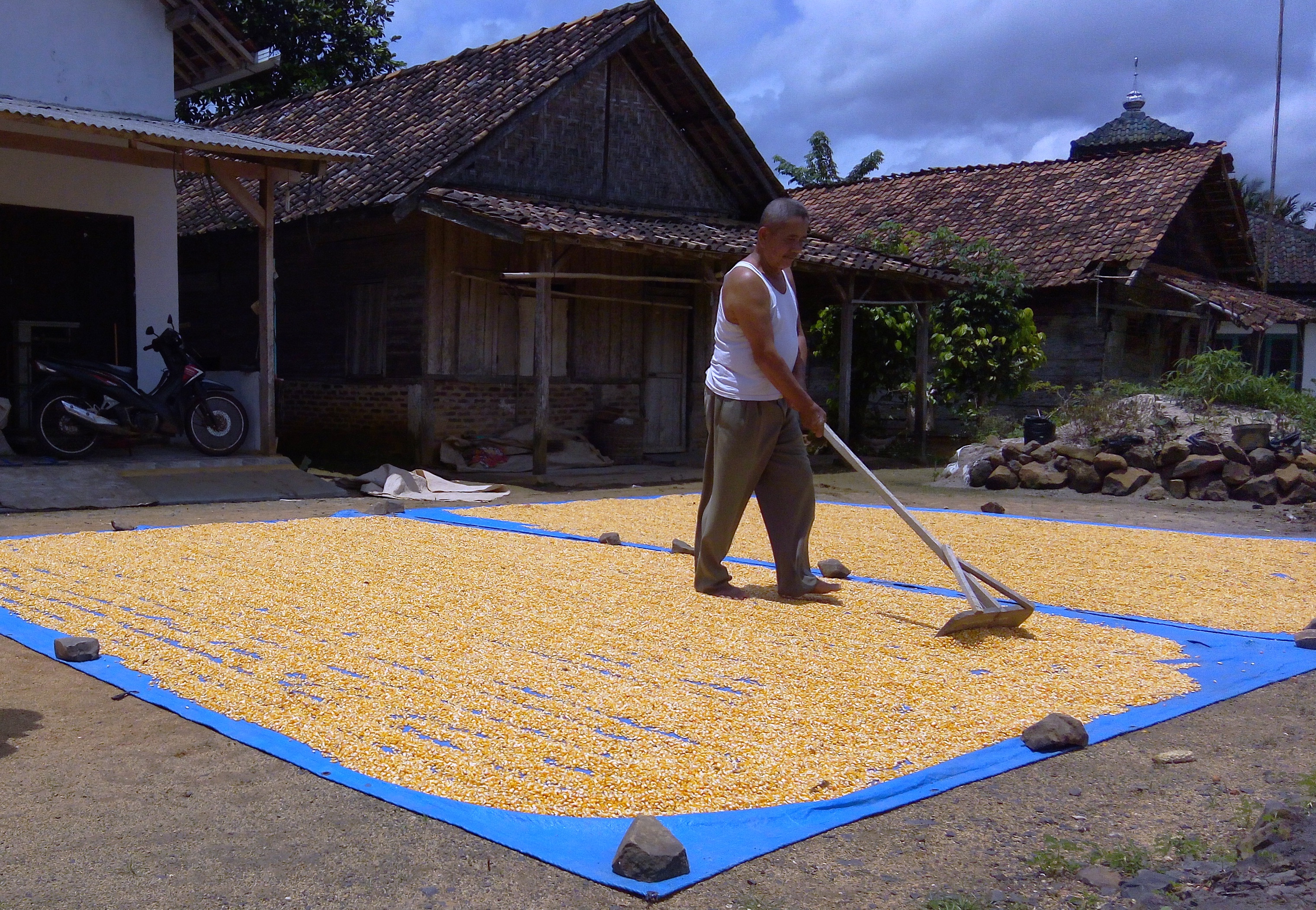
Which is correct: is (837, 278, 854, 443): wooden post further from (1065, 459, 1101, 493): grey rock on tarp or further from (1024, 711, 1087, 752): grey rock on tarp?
(1024, 711, 1087, 752): grey rock on tarp

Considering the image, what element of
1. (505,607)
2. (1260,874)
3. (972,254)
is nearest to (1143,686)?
(1260,874)

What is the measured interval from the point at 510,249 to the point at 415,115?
1.95 meters

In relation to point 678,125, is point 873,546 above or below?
below

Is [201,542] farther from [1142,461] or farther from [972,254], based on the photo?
[972,254]

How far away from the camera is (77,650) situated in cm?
356

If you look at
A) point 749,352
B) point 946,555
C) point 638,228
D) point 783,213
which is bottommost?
point 946,555

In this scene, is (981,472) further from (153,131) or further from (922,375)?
(153,131)

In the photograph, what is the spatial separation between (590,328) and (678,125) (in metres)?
2.72

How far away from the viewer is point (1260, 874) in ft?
6.84

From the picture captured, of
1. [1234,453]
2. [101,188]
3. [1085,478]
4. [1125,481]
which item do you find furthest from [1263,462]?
[101,188]

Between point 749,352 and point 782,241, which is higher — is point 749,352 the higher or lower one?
the lower one

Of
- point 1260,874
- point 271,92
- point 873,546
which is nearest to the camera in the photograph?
point 1260,874

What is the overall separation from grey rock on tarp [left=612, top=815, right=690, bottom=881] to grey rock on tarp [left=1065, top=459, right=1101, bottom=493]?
894 cm

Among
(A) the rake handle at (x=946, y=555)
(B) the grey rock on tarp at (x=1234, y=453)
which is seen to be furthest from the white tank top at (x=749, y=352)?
(B) the grey rock on tarp at (x=1234, y=453)
